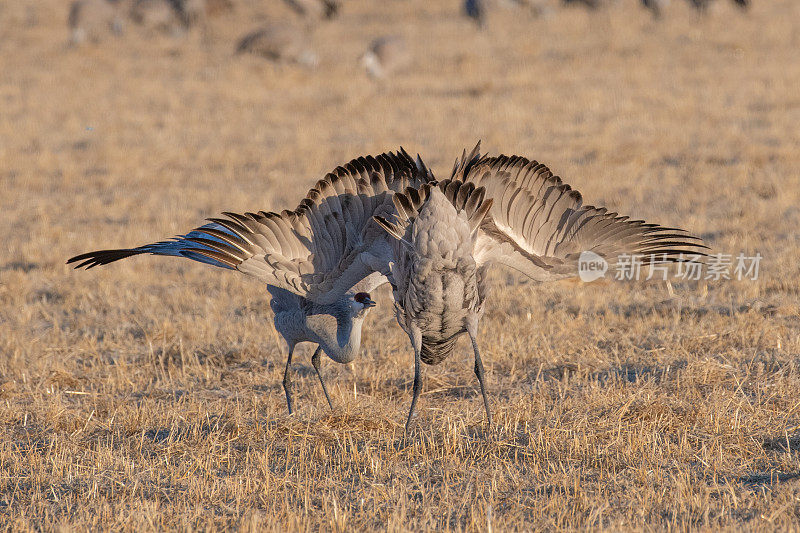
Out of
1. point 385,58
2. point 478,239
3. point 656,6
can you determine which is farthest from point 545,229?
point 656,6

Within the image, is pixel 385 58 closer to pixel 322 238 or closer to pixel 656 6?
pixel 656 6

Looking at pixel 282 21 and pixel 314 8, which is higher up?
pixel 314 8

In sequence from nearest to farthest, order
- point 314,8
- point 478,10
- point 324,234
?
point 324,234 < point 478,10 < point 314,8

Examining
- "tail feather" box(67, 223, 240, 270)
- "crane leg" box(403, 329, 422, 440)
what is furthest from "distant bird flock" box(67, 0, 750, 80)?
"tail feather" box(67, 223, 240, 270)

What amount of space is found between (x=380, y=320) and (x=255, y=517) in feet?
12.9

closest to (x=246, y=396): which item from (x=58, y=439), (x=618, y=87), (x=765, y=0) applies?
(x=58, y=439)

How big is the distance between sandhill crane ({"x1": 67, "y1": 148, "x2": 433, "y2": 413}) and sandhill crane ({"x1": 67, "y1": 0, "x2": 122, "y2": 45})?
922 inches

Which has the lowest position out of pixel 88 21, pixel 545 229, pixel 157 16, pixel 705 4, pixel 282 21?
pixel 545 229

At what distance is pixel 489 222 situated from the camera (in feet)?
18.0

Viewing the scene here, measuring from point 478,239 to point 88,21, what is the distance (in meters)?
24.3

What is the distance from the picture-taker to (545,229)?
5660 millimetres

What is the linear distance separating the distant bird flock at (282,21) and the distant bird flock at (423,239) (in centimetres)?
1655

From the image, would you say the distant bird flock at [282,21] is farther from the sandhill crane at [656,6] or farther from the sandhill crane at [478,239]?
the sandhill crane at [478,239]

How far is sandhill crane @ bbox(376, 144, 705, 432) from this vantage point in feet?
16.6
